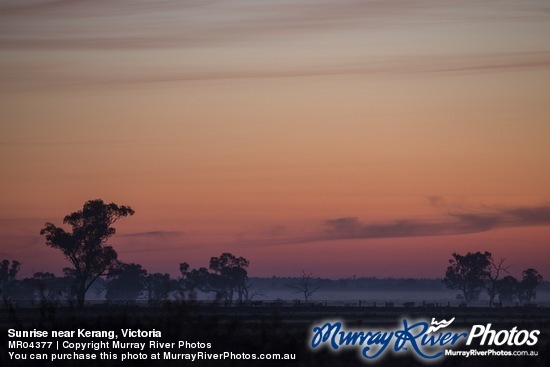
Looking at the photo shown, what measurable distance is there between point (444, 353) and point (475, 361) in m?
1.22

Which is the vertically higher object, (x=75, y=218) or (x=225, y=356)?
(x=75, y=218)

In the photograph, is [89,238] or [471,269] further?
[471,269]

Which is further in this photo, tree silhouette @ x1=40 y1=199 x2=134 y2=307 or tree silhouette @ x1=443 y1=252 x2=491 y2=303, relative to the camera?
tree silhouette @ x1=443 y1=252 x2=491 y2=303

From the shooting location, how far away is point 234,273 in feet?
647

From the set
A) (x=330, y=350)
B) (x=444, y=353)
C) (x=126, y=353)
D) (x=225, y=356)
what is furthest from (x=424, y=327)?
(x=126, y=353)

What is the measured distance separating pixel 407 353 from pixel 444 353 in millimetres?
1932

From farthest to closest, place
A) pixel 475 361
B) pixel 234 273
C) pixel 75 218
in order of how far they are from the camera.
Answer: pixel 234 273 → pixel 75 218 → pixel 475 361

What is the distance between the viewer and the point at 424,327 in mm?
33188

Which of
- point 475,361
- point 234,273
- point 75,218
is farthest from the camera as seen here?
point 234,273

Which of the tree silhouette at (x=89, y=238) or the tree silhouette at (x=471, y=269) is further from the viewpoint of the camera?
the tree silhouette at (x=471, y=269)

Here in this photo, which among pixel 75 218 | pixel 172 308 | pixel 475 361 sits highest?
pixel 75 218

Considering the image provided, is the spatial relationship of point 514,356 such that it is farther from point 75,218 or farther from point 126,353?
point 75,218

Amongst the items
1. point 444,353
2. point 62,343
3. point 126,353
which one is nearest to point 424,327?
point 444,353

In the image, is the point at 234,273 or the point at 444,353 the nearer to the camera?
the point at 444,353
